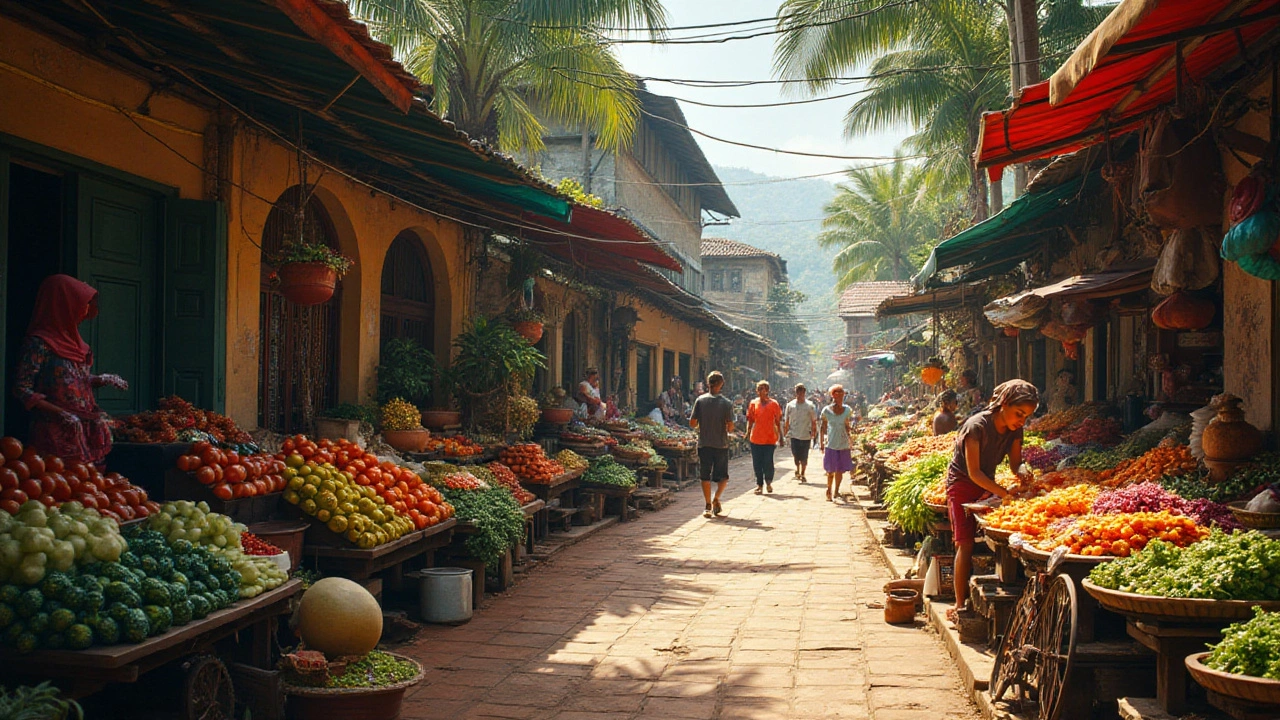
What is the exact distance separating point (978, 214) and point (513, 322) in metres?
12.2

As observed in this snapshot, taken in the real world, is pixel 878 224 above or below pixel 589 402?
above

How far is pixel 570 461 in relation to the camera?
40.9 ft

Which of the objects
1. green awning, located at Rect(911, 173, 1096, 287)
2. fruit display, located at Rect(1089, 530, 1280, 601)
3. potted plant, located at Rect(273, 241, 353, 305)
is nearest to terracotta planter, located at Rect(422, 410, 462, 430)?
potted plant, located at Rect(273, 241, 353, 305)

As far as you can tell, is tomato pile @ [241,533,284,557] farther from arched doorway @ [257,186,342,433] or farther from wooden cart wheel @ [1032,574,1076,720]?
wooden cart wheel @ [1032,574,1076,720]

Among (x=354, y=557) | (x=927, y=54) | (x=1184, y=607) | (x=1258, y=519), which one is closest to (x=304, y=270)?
(x=354, y=557)

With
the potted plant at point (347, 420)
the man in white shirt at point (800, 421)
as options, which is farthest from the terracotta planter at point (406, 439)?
the man in white shirt at point (800, 421)

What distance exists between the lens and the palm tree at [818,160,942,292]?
162 ft

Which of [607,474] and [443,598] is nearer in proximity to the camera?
[443,598]

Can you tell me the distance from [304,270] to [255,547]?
2.87 m

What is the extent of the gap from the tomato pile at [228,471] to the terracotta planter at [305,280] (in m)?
1.62

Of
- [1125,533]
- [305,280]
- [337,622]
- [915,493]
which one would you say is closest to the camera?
[1125,533]

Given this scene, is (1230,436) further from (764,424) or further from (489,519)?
(764,424)

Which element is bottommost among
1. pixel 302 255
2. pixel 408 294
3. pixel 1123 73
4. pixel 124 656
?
pixel 124 656

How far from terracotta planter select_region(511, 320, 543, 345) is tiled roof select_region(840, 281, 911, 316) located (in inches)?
1312
